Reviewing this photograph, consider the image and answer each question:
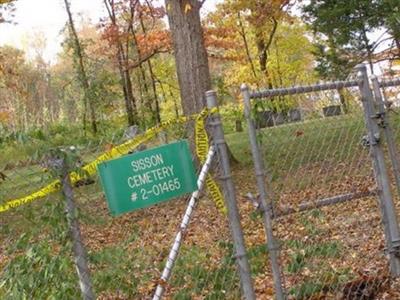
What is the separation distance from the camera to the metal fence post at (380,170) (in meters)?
4.49

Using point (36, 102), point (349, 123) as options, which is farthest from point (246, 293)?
point (36, 102)

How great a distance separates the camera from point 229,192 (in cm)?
344

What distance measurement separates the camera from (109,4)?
27.4 meters

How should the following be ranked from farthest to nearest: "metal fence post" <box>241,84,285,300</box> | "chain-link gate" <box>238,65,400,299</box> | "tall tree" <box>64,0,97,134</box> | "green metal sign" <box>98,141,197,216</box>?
"tall tree" <box>64,0,97,134</box>
"chain-link gate" <box>238,65,400,299</box>
"metal fence post" <box>241,84,285,300</box>
"green metal sign" <box>98,141,197,216</box>

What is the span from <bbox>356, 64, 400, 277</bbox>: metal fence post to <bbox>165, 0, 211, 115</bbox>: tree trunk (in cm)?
694

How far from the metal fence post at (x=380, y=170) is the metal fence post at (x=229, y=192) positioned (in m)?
1.56

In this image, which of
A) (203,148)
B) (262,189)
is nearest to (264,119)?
(262,189)

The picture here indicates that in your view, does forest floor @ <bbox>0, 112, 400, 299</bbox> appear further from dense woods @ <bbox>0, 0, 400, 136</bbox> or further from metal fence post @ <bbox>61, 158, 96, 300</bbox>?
dense woods @ <bbox>0, 0, 400, 136</bbox>

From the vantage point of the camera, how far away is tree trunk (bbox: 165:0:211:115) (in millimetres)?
11375

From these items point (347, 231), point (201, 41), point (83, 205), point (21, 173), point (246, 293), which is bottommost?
point (347, 231)

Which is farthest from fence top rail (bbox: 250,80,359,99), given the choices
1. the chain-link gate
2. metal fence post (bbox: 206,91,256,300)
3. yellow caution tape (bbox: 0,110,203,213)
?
yellow caution tape (bbox: 0,110,203,213)

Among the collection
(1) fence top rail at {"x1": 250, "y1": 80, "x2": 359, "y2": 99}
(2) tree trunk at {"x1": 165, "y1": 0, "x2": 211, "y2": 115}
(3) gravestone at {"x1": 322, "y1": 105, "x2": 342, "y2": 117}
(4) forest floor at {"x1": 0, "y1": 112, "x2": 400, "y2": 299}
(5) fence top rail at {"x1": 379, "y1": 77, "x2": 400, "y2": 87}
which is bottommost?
(4) forest floor at {"x1": 0, "y1": 112, "x2": 400, "y2": 299}

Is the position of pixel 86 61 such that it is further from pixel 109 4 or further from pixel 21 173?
pixel 21 173

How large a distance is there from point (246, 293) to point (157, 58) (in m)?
29.8
